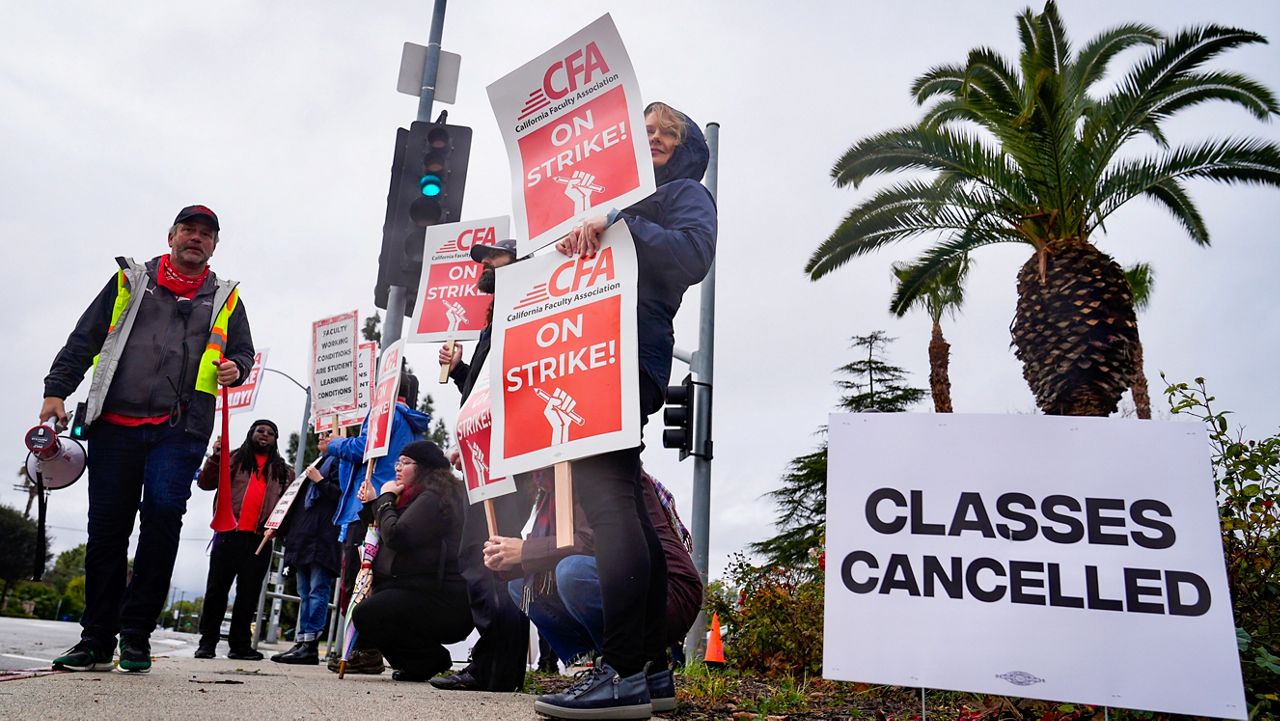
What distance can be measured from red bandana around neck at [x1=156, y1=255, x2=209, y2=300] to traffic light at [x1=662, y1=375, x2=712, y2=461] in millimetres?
6339

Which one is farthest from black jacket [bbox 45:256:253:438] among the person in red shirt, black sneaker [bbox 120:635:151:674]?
the person in red shirt

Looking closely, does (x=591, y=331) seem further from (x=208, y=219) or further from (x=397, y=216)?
(x=397, y=216)

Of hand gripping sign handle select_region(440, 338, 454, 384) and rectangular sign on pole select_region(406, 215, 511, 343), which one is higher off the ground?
rectangular sign on pole select_region(406, 215, 511, 343)

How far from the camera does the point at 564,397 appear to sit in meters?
3.39

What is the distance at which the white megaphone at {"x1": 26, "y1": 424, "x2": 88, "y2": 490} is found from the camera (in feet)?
14.1

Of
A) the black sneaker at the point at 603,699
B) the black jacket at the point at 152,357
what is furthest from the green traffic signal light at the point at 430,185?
the black sneaker at the point at 603,699

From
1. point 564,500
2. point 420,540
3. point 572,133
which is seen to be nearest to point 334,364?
point 420,540

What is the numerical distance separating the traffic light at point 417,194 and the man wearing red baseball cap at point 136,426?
2.39m

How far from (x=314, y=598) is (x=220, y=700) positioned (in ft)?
15.0

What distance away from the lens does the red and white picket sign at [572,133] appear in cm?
357

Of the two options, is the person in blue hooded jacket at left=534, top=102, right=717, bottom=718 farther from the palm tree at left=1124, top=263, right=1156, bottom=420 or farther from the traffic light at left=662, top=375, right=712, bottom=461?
the palm tree at left=1124, top=263, right=1156, bottom=420

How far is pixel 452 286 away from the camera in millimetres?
6473

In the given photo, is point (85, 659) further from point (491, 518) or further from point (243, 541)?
point (243, 541)

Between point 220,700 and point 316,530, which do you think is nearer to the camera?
point 220,700
